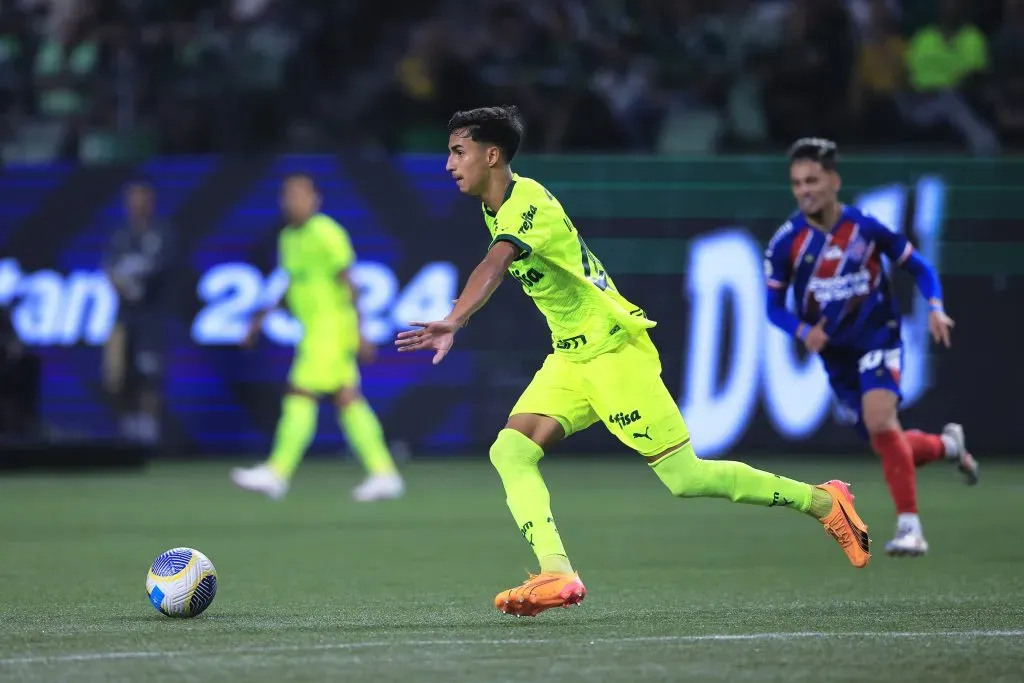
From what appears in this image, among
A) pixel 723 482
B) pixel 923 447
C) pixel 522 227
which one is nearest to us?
pixel 522 227

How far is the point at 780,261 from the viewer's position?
9727mm

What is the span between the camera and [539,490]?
23.0ft

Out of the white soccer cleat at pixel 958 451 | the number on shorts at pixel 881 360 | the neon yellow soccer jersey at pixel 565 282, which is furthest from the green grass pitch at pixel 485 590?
the neon yellow soccer jersey at pixel 565 282

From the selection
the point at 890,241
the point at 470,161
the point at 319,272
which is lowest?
the point at 319,272

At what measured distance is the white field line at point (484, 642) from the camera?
231 inches

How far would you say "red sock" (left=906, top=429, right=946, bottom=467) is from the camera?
991 centimetres

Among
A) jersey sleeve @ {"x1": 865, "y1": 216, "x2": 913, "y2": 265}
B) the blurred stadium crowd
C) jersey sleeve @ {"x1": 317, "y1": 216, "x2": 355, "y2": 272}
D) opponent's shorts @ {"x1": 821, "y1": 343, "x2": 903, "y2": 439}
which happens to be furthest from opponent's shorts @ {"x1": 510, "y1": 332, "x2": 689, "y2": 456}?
the blurred stadium crowd

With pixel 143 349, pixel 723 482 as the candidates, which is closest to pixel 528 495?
pixel 723 482

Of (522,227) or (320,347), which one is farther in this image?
(320,347)

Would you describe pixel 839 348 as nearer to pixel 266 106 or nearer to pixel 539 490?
pixel 539 490

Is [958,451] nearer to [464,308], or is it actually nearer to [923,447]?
[923,447]

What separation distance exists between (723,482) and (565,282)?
104 cm

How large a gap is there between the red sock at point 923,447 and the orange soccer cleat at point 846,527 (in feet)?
8.07

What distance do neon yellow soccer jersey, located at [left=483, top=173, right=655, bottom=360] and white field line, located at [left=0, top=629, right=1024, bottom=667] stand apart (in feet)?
4.39
